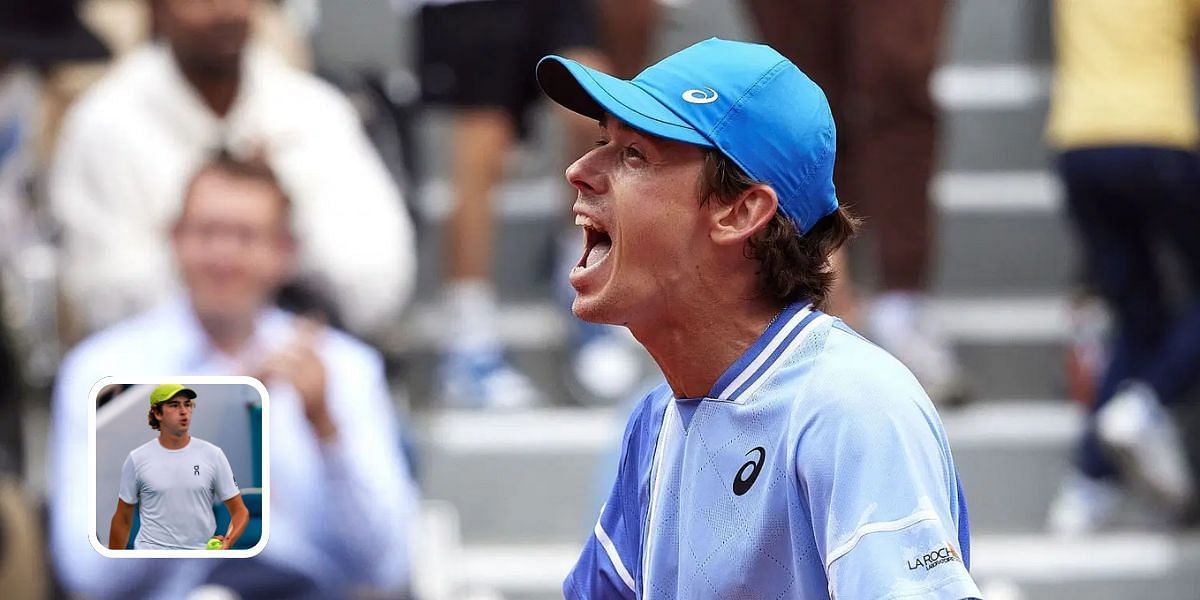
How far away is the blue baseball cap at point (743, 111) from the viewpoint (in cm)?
141

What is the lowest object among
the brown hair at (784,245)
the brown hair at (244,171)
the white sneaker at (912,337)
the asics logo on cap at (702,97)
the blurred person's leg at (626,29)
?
the brown hair at (784,245)

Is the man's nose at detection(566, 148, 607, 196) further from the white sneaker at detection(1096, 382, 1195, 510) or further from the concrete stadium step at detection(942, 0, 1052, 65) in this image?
the concrete stadium step at detection(942, 0, 1052, 65)

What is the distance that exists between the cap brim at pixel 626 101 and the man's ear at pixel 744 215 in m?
0.05

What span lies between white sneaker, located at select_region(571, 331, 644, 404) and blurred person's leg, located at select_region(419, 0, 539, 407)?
0.18m

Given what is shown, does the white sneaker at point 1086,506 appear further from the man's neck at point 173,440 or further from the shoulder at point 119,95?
the man's neck at point 173,440

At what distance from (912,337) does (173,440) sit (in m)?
3.26

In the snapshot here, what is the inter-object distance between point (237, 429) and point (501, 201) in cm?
397

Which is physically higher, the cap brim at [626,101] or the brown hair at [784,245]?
the cap brim at [626,101]

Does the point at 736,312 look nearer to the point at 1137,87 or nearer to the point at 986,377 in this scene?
the point at 1137,87

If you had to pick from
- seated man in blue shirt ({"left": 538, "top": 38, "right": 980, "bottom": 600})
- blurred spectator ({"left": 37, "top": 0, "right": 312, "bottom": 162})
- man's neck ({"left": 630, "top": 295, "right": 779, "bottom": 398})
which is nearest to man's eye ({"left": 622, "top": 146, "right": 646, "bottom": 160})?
seated man in blue shirt ({"left": 538, "top": 38, "right": 980, "bottom": 600})

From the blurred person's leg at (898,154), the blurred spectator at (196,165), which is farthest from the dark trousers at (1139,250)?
the blurred spectator at (196,165)

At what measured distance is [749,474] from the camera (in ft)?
4.52

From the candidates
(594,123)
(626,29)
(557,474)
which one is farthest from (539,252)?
(557,474)

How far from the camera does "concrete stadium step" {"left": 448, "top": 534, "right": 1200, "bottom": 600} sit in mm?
4254
